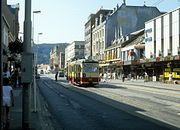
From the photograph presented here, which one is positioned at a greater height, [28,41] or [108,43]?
[108,43]

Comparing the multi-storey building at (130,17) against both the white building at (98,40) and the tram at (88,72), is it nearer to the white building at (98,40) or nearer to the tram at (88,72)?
the white building at (98,40)

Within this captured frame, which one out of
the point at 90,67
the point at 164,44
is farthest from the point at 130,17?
the point at 90,67

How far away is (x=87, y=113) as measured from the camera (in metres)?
19.7

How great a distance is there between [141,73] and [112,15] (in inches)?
1421

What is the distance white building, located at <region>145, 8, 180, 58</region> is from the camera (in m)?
64.2

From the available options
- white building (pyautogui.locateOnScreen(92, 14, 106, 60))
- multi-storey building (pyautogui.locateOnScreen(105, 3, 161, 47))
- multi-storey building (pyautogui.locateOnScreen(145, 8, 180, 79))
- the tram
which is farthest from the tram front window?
white building (pyautogui.locateOnScreen(92, 14, 106, 60))

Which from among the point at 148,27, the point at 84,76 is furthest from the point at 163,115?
the point at 148,27

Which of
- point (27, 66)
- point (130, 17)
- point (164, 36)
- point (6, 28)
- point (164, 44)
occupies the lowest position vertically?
point (27, 66)

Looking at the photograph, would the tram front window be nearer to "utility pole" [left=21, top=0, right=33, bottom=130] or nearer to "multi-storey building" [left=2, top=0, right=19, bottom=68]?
"multi-storey building" [left=2, top=0, right=19, bottom=68]

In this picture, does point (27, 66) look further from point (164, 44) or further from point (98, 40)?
point (98, 40)

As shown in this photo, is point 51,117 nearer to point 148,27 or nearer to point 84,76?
point 84,76

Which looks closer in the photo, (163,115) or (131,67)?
(163,115)

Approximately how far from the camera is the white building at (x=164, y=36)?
211ft

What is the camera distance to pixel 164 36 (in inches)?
2724
